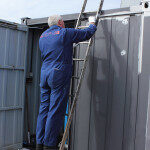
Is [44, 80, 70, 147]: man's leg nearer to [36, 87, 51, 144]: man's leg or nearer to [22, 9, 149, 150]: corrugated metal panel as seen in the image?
[36, 87, 51, 144]: man's leg

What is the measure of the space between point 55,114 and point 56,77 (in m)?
0.50

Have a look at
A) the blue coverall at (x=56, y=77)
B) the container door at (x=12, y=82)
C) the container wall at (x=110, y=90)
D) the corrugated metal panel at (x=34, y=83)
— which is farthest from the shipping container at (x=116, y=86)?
the corrugated metal panel at (x=34, y=83)

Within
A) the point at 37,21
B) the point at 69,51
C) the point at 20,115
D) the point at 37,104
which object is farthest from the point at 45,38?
the point at 37,104

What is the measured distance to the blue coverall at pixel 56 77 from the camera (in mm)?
3127

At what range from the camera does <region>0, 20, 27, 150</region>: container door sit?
4609 millimetres

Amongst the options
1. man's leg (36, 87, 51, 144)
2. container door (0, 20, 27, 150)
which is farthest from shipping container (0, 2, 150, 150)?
man's leg (36, 87, 51, 144)

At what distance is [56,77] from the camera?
3.14m

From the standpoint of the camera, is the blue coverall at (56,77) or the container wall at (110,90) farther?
the container wall at (110,90)

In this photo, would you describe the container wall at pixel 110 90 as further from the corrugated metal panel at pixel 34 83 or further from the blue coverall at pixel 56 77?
the corrugated metal panel at pixel 34 83

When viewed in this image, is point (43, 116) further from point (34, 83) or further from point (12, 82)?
point (34, 83)

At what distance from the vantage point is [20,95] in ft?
16.3

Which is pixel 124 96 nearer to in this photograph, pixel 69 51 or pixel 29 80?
pixel 69 51

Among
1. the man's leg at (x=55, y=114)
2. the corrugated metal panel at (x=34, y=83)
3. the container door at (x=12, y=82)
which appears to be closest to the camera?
the man's leg at (x=55, y=114)

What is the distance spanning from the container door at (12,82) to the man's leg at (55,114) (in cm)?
183
